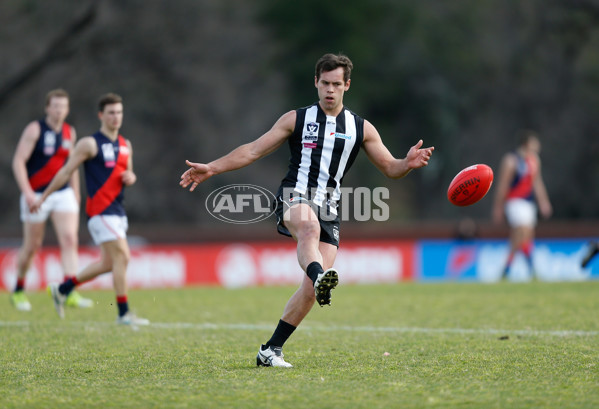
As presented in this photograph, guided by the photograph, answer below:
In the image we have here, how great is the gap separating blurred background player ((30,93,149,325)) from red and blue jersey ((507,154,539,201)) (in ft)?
29.4

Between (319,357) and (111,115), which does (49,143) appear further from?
(319,357)

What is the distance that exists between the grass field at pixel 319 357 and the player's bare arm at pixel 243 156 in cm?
135

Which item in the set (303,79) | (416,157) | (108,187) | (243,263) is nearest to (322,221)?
(416,157)

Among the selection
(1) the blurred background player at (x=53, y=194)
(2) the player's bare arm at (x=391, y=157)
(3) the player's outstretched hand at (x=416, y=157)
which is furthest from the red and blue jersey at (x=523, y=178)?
(3) the player's outstretched hand at (x=416, y=157)

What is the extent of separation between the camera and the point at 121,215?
9383 mm

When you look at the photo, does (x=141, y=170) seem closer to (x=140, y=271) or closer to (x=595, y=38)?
(x=140, y=271)

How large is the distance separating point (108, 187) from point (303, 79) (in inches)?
1273

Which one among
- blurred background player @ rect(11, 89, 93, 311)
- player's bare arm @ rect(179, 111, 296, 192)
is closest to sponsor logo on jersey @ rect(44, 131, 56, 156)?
blurred background player @ rect(11, 89, 93, 311)

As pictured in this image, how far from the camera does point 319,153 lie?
22.2 ft

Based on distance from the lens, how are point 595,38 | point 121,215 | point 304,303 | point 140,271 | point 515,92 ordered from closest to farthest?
point 304,303 → point 121,215 → point 140,271 → point 595,38 → point 515,92

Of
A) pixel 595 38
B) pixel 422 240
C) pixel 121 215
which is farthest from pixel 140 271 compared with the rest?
pixel 595 38

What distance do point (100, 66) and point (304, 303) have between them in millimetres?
24304

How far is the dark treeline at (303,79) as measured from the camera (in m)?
29.0

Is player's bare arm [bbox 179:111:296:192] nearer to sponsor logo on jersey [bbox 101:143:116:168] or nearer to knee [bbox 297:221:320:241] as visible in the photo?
knee [bbox 297:221:320:241]
